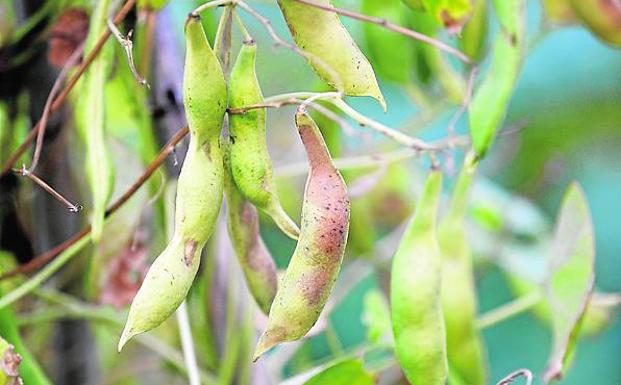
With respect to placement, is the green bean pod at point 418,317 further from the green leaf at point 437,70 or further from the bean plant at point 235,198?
the green leaf at point 437,70

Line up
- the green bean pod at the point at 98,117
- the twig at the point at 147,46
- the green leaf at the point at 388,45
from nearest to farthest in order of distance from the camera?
the green bean pod at the point at 98,117 < the twig at the point at 147,46 < the green leaf at the point at 388,45

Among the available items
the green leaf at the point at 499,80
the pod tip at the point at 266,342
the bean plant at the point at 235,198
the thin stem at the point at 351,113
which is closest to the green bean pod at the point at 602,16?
the bean plant at the point at 235,198

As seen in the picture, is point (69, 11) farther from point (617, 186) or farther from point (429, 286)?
point (617, 186)

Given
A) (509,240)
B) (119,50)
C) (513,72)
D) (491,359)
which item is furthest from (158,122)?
(491,359)

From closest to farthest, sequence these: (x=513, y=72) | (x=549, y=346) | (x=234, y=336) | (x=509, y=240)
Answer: (x=513, y=72)
(x=234, y=336)
(x=509, y=240)
(x=549, y=346)

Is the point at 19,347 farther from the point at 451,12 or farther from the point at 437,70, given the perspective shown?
the point at 437,70

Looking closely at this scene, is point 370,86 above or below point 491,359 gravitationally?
above

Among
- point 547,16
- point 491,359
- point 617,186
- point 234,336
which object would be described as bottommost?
point 491,359
